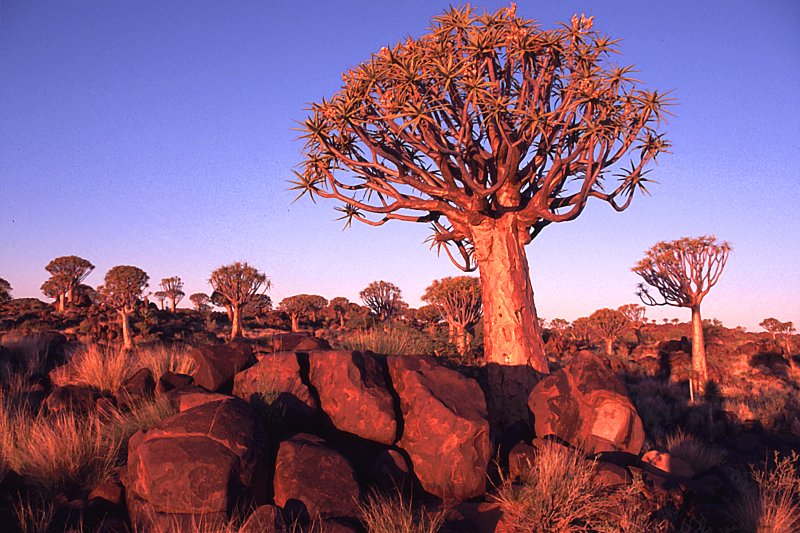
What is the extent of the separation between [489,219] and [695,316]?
1715 cm

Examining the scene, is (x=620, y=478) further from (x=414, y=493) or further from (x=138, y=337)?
(x=138, y=337)

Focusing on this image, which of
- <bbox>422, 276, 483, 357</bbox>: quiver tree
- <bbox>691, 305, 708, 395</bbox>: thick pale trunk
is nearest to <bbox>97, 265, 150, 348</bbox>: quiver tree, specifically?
<bbox>422, 276, 483, 357</bbox>: quiver tree

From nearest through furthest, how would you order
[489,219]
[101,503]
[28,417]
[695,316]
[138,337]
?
[101,503]
[28,417]
[489,219]
[695,316]
[138,337]

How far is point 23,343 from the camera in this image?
12.0m

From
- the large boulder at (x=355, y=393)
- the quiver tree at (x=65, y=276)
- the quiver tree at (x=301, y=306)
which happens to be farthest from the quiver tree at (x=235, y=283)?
the large boulder at (x=355, y=393)

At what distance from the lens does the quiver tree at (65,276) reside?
4338 cm

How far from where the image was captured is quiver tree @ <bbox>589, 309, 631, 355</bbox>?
32.4 metres

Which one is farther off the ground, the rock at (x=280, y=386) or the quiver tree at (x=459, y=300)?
the quiver tree at (x=459, y=300)

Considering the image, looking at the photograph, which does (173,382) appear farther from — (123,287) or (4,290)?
(4,290)

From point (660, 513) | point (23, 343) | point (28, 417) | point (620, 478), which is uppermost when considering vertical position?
point (23, 343)

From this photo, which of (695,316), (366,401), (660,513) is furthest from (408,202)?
(695,316)

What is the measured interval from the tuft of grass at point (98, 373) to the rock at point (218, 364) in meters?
2.08

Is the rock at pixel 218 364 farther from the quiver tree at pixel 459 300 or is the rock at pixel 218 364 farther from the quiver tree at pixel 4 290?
the quiver tree at pixel 4 290

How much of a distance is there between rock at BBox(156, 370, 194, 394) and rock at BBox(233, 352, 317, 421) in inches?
37.4
